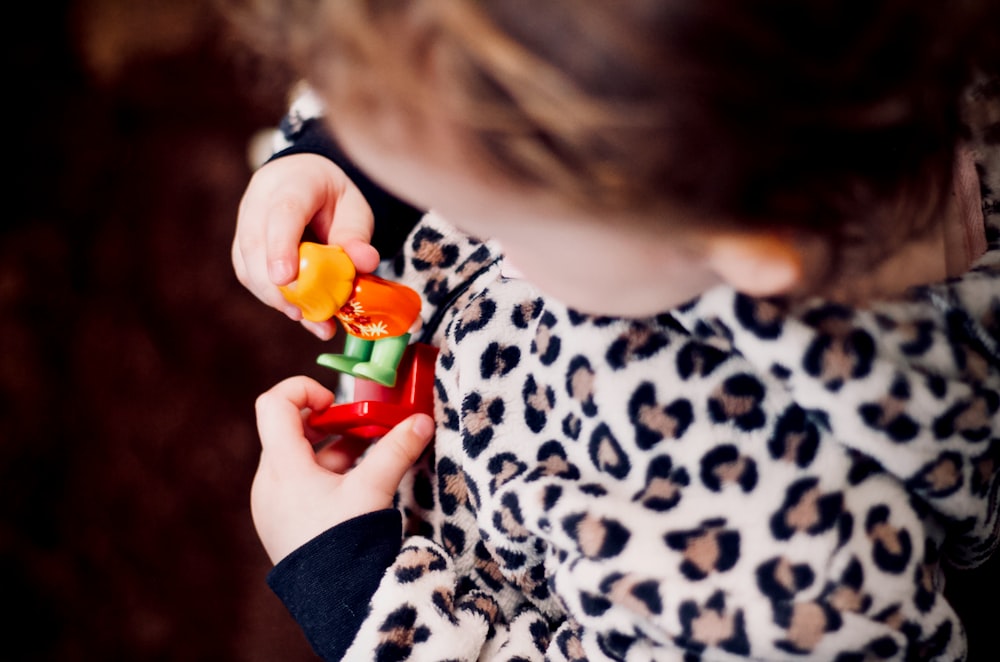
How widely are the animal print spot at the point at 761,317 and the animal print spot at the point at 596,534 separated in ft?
0.52

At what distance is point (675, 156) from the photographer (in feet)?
1.11

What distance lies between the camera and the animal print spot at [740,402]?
0.50 m

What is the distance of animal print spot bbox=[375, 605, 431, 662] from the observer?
60 cm

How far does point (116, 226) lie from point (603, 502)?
0.91 meters

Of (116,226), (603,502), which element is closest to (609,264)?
(603,502)

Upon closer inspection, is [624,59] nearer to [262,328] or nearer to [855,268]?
[855,268]

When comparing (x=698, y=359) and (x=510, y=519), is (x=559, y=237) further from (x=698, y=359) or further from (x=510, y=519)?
(x=510, y=519)

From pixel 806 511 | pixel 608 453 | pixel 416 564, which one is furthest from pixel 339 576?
pixel 806 511

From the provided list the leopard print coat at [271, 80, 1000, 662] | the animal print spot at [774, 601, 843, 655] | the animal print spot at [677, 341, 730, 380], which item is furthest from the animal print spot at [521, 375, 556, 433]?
the animal print spot at [774, 601, 843, 655]

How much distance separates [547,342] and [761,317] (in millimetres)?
163

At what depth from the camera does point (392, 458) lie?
67cm

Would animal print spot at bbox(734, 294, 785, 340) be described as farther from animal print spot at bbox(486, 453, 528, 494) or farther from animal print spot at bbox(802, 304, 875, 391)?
animal print spot at bbox(486, 453, 528, 494)

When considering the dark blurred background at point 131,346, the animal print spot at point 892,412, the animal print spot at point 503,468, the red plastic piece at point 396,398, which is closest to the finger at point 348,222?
the red plastic piece at point 396,398

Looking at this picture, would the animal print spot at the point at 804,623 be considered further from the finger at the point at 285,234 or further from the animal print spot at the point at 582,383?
the finger at the point at 285,234
